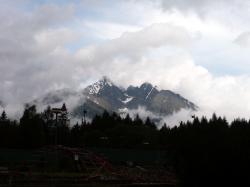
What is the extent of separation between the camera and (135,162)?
253ft

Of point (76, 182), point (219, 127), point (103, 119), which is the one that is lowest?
point (76, 182)

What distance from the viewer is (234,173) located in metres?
32.3

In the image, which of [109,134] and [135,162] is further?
[109,134]

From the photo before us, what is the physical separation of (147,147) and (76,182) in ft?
→ 205

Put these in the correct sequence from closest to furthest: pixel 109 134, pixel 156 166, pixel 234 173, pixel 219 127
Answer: pixel 234 173 → pixel 219 127 → pixel 156 166 → pixel 109 134

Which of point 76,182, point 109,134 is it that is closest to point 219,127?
point 76,182

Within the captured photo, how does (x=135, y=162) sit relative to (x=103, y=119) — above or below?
below

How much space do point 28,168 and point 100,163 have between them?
8695 millimetres

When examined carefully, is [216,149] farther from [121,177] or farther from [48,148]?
[48,148]

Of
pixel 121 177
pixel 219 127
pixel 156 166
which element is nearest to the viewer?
pixel 219 127

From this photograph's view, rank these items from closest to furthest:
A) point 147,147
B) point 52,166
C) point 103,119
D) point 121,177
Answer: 1. point 121,177
2. point 52,166
3. point 147,147
4. point 103,119

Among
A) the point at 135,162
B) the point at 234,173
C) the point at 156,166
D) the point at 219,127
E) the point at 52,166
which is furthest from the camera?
the point at 135,162

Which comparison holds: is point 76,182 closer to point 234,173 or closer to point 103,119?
point 234,173

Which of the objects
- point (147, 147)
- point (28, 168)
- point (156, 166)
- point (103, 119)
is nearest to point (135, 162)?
point (156, 166)
